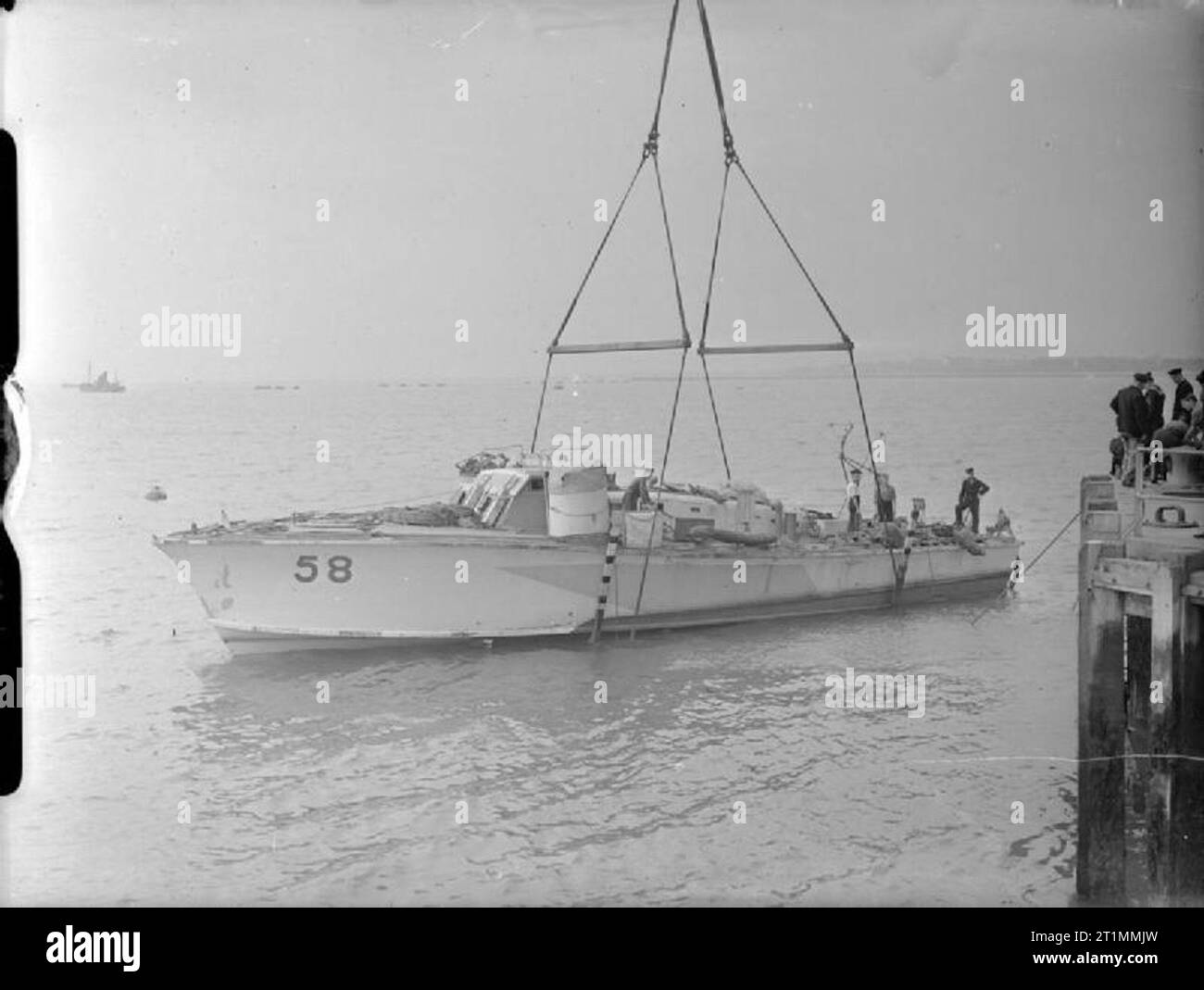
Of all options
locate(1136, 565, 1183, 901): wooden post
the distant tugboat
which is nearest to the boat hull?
the distant tugboat

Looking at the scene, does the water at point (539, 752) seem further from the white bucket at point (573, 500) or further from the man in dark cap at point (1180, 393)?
the man in dark cap at point (1180, 393)

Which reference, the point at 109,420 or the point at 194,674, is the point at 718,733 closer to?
the point at 194,674

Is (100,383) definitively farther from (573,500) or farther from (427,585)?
(573,500)

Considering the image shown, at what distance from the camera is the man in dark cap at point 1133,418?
20.3ft

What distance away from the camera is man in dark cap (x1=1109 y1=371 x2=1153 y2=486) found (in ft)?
20.3

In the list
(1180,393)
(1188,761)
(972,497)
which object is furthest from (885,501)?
(1188,761)

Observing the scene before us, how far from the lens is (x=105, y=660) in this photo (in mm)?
8875

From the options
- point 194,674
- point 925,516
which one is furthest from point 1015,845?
point 925,516

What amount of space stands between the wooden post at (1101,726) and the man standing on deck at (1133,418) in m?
0.90

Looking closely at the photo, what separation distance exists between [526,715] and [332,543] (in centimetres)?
161

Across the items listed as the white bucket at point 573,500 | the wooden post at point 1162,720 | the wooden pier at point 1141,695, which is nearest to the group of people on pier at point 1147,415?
the wooden pier at point 1141,695

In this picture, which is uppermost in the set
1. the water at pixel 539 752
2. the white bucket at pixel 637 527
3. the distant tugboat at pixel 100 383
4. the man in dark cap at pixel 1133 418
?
the distant tugboat at pixel 100 383

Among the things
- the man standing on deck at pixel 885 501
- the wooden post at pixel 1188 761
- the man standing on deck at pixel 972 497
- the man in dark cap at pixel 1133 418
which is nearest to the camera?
the wooden post at pixel 1188 761

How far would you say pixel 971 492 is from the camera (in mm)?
10477
